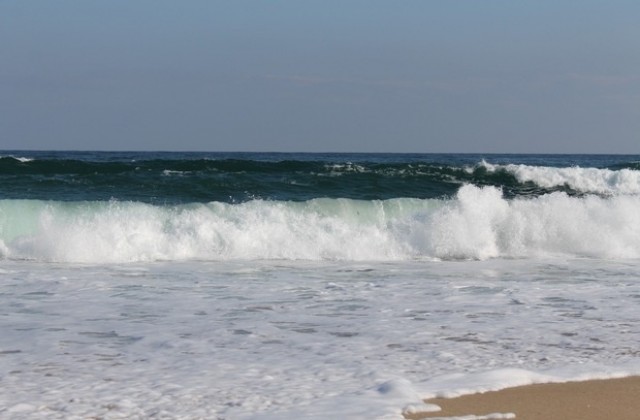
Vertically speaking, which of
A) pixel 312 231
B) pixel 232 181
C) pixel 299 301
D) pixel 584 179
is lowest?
pixel 299 301

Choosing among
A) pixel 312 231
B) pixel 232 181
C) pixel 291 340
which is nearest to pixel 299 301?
pixel 291 340

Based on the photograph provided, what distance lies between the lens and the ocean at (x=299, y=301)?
466 cm

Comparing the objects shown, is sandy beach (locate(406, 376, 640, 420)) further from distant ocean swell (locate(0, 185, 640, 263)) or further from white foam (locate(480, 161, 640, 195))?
white foam (locate(480, 161, 640, 195))

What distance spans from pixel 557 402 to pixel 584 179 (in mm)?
20867

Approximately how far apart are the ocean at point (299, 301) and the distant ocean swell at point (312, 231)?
3 cm

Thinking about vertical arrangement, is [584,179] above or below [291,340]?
above

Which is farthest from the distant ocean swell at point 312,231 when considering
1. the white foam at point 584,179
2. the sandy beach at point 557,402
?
the white foam at point 584,179

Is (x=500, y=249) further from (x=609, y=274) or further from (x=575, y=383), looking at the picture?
(x=575, y=383)

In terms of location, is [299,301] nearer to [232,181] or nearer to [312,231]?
[312,231]

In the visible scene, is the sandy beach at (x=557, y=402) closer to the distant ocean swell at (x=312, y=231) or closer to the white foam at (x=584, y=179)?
the distant ocean swell at (x=312, y=231)

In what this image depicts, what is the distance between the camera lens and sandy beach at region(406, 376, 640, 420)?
13.9ft

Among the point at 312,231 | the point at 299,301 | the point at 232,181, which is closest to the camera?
the point at 299,301

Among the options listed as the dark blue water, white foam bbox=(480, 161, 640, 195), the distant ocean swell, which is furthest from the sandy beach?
white foam bbox=(480, 161, 640, 195)

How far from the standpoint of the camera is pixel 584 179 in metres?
24.3
